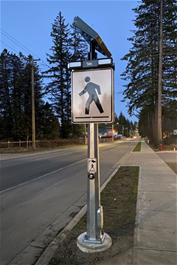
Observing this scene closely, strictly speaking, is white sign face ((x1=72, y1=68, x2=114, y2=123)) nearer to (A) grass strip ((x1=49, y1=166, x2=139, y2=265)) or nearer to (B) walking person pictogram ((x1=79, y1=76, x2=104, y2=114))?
(B) walking person pictogram ((x1=79, y1=76, x2=104, y2=114))

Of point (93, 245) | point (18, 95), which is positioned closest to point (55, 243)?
point (93, 245)

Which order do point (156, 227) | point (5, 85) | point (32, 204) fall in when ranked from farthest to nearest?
point (5, 85) → point (32, 204) → point (156, 227)

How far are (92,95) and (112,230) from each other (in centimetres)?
243

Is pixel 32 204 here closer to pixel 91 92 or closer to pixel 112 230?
pixel 112 230

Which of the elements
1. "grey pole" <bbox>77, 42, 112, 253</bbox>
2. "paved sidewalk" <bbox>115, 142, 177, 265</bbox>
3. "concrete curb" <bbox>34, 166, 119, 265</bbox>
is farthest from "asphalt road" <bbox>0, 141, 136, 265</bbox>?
"paved sidewalk" <bbox>115, 142, 177, 265</bbox>

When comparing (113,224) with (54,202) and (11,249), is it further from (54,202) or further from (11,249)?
(54,202)

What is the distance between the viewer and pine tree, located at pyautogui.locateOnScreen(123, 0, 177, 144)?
40.5m

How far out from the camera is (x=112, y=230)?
5.84 meters

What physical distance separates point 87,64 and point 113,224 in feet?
9.80

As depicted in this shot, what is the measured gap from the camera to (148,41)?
42469mm

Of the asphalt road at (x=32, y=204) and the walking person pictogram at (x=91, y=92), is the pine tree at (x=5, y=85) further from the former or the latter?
the walking person pictogram at (x=91, y=92)

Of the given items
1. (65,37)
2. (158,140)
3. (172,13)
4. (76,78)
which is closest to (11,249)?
(76,78)

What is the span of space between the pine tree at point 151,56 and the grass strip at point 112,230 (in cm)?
3312

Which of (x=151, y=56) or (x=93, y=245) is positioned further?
(x=151, y=56)
